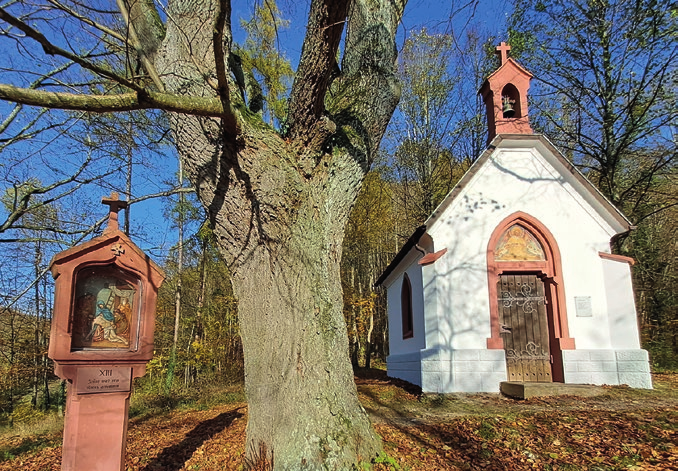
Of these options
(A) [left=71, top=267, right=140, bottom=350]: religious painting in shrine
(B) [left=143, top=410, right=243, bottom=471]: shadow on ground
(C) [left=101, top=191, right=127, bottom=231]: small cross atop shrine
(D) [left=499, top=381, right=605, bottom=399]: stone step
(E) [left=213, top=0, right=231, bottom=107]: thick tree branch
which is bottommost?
(B) [left=143, top=410, right=243, bottom=471]: shadow on ground

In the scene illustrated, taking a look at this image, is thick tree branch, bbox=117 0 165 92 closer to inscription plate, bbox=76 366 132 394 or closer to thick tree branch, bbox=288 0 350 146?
thick tree branch, bbox=288 0 350 146

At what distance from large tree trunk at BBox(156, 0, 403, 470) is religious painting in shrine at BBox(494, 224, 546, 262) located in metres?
7.16

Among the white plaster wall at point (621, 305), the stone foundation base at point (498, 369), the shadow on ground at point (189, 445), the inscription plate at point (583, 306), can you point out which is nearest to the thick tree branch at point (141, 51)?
the shadow on ground at point (189, 445)

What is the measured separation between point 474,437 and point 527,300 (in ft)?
18.8

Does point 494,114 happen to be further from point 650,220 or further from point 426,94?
point 650,220

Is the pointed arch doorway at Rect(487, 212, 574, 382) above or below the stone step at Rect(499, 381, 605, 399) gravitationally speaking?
above

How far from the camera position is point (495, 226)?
10.6m

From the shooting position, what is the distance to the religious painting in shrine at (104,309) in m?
4.36

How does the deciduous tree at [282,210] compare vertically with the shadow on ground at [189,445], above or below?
above

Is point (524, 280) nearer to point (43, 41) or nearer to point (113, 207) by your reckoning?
point (113, 207)

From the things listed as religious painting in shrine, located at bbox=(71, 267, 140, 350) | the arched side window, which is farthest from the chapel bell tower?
religious painting in shrine, located at bbox=(71, 267, 140, 350)

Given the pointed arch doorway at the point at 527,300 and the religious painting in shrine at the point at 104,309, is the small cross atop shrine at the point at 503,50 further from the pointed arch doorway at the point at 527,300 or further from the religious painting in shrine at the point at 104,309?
the religious painting in shrine at the point at 104,309

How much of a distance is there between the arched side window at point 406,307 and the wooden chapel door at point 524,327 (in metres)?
3.42

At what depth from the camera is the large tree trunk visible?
12.5 feet
